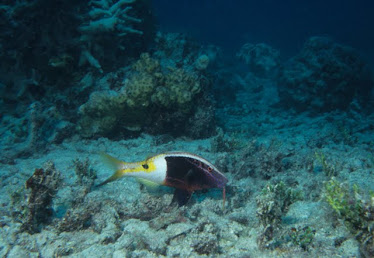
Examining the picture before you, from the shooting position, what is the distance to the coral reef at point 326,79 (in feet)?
35.4

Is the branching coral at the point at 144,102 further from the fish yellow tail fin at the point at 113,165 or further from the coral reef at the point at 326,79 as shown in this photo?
the coral reef at the point at 326,79

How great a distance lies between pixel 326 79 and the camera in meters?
10.9

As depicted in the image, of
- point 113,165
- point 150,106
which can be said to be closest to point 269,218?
point 113,165

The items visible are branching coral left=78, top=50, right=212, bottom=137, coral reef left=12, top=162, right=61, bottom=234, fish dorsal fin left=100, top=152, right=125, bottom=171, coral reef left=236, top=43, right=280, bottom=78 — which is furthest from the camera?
coral reef left=236, top=43, right=280, bottom=78

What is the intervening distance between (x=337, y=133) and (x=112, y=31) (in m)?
7.86

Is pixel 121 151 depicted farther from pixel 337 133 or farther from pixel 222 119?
pixel 337 133

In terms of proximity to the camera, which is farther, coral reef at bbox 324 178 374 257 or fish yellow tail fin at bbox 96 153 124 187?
fish yellow tail fin at bbox 96 153 124 187

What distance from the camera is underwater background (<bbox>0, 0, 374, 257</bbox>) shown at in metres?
2.68

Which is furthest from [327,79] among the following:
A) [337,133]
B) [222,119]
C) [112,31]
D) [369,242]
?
[369,242]

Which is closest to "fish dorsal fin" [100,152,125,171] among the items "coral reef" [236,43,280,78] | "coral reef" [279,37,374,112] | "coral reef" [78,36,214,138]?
"coral reef" [78,36,214,138]

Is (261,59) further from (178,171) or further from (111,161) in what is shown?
(111,161)

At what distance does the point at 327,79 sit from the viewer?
10891 mm

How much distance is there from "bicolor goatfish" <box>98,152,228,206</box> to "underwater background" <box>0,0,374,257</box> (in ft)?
1.35

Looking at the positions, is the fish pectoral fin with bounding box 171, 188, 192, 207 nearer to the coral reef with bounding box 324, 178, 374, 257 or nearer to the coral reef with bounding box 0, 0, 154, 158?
the coral reef with bounding box 324, 178, 374, 257
